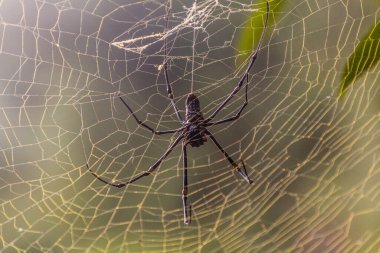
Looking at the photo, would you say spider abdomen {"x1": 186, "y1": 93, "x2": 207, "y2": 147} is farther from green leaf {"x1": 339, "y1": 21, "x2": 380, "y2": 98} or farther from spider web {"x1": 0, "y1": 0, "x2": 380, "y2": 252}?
green leaf {"x1": 339, "y1": 21, "x2": 380, "y2": 98}

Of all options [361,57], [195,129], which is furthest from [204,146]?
[361,57]

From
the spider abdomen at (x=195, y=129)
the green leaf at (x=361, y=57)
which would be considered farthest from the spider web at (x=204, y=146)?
the green leaf at (x=361, y=57)

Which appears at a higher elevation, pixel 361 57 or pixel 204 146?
pixel 204 146

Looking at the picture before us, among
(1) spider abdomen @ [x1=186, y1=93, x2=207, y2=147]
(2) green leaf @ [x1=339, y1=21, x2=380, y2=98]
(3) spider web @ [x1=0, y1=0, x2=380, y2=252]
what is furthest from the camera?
(3) spider web @ [x1=0, y1=0, x2=380, y2=252]

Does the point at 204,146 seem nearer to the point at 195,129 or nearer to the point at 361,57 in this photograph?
the point at 195,129

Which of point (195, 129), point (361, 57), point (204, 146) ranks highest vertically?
point (204, 146)

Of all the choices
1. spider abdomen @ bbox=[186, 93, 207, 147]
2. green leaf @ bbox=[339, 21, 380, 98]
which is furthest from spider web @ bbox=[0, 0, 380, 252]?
green leaf @ bbox=[339, 21, 380, 98]

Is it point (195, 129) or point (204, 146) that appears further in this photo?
point (204, 146)

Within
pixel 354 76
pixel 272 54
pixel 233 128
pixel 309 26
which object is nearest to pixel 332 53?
pixel 309 26

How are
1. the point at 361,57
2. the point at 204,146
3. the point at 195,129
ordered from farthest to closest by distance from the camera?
the point at 204,146, the point at 195,129, the point at 361,57

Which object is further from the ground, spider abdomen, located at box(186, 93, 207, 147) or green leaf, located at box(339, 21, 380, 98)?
spider abdomen, located at box(186, 93, 207, 147)
